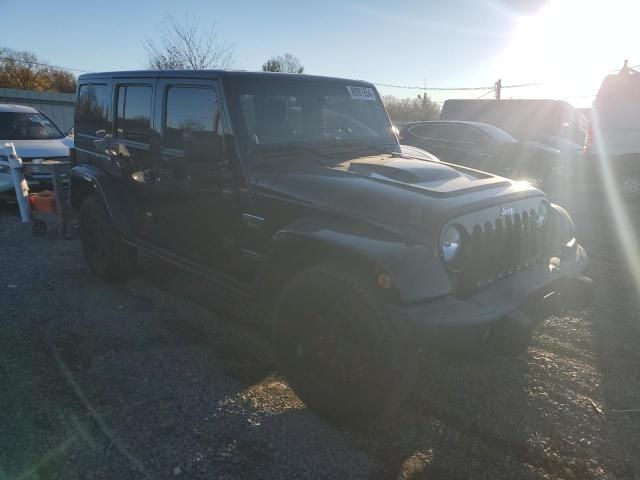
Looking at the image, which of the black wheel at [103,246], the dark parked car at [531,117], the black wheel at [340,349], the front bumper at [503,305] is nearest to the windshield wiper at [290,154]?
the black wheel at [340,349]

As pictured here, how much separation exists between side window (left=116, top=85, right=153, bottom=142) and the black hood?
1482mm

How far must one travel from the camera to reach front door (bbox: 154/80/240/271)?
3254 millimetres

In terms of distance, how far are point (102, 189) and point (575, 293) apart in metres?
3.95

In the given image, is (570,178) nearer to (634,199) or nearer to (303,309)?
(634,199)

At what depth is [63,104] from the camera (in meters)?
22.3

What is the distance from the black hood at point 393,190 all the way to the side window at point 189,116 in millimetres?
494

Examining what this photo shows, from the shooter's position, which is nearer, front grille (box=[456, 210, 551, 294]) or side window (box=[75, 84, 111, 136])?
front grille (box=[456, 210, 551, 294])

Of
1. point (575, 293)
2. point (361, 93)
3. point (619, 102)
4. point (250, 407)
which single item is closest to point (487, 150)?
point (619, 102)

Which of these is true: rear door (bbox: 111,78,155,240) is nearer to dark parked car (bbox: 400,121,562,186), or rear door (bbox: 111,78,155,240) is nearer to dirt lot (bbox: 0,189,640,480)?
dirt lot (bbox: 0,189,640,480)

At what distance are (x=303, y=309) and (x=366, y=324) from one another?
1.44ft

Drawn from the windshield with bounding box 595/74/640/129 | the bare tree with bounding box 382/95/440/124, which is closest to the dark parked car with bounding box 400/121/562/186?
the windshield with bounding box 595/74/640/129

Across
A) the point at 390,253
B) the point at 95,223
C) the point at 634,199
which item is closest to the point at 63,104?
the point at 95,223

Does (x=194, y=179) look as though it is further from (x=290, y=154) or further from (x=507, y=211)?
(x=507, y=211)

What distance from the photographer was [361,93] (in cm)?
412
